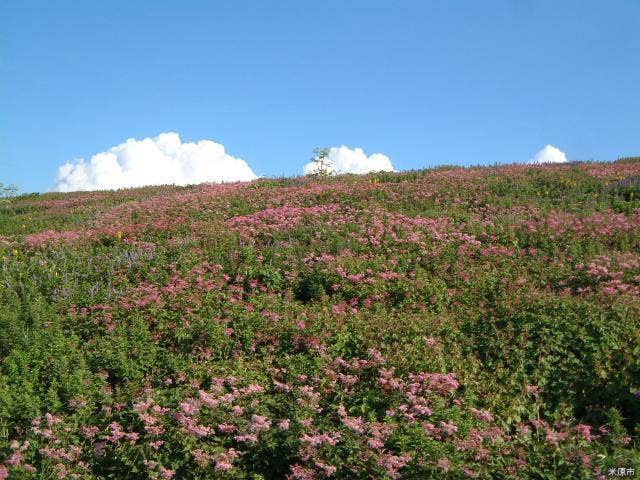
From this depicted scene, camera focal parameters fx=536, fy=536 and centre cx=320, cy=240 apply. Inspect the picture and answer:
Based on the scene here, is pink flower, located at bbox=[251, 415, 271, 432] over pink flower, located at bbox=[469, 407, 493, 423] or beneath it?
over

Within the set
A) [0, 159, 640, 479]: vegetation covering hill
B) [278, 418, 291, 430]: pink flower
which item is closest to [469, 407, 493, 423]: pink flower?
[0, 159, 640, 479]: vegetation covering hill

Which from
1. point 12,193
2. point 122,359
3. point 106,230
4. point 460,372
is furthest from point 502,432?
point 12,193

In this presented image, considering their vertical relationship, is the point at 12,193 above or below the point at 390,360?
above

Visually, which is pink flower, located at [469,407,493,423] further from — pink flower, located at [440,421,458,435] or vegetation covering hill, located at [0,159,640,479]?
pink flower, located at [440,421,458,435]

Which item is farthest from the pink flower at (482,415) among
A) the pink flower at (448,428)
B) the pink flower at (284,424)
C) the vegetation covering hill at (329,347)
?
the pink flower at (284,424)

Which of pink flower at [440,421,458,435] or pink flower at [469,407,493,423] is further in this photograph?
pink flower at [469,407,493,423]

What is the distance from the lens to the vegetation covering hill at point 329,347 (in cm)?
542

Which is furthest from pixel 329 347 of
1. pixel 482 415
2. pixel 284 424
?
pixel 482 415

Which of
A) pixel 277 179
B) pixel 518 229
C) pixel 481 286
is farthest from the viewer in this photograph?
pixel 277 179

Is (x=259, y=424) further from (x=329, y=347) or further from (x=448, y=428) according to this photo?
(x=329, y=347)

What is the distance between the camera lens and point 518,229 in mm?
11883

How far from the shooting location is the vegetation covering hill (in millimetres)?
5418

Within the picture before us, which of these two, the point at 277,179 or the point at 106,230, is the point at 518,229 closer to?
the point at 106,230

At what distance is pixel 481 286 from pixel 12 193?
87.1 ft
